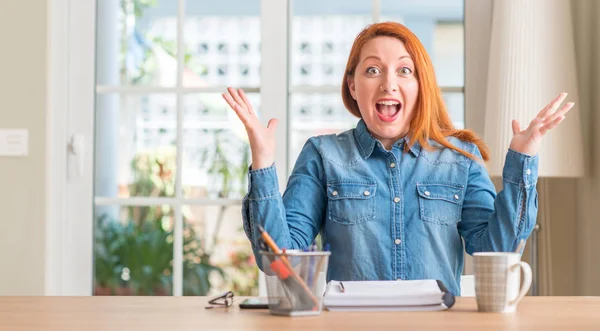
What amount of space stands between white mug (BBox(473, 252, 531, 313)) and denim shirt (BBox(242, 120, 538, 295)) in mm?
493

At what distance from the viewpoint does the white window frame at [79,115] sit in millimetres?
3311

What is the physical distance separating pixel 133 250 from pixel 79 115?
579mm

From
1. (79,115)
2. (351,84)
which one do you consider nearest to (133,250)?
(79,115)

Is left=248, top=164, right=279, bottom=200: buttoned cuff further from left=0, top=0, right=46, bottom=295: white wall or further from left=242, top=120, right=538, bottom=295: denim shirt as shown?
left=0, top=0, right=46, bottom=295: white wall

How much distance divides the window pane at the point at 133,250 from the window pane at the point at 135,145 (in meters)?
0.08

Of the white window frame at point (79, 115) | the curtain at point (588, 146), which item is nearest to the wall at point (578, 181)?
the curtain at point (588, 146)

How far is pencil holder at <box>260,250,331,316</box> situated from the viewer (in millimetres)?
1454

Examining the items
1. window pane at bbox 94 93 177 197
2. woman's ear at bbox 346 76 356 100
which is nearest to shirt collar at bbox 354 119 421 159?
woman's ear at bbox 346 76 356 100

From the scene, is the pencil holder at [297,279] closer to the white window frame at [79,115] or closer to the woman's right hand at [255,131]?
the woman's right hand at [255,131]

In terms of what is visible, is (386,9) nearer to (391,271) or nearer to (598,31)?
(598,31)

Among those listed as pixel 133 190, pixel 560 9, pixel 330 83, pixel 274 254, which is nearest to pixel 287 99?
pixel 330 83

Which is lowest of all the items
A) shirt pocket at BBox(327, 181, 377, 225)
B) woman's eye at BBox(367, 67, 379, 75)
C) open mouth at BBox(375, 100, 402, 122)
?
shirt pocket at BBox(327, 181, 377, 225)

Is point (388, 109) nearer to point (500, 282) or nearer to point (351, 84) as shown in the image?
point (351, 84)

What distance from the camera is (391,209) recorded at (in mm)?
2107
